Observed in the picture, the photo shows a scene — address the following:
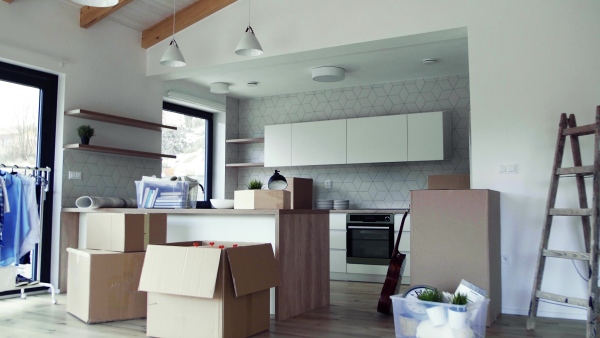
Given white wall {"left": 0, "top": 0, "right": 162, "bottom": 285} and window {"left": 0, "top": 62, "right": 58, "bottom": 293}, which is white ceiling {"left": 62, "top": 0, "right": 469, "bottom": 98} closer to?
white wall {"left": 0, "top": 0, "right": 162, "bottom": 285}

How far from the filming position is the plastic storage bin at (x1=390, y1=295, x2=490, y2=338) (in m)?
2.66

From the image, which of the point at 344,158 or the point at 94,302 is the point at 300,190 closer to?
the point at 94,302

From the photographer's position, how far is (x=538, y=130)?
158 inches

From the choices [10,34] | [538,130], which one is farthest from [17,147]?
[538,130]

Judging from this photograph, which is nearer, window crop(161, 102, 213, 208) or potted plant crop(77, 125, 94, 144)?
potted plant crop(77, 125, 94, 144)

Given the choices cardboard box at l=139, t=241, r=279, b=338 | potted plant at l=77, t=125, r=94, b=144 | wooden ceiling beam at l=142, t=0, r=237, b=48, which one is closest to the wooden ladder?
cardboard box at l=139, t=241, r=279, b=338

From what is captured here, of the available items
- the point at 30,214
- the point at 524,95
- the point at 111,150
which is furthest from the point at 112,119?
the point at 524,95

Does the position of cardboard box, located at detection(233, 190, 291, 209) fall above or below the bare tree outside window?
below

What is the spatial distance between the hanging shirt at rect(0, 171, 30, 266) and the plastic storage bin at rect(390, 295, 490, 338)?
3.21m

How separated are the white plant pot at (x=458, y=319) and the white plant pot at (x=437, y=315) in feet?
0.19

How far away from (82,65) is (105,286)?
8.47ft

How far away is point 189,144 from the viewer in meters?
7.29

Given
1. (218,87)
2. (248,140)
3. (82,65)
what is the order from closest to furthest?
(82,65), (218,87), (248,140)

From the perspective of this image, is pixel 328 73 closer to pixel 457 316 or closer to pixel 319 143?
pixel 319 143
